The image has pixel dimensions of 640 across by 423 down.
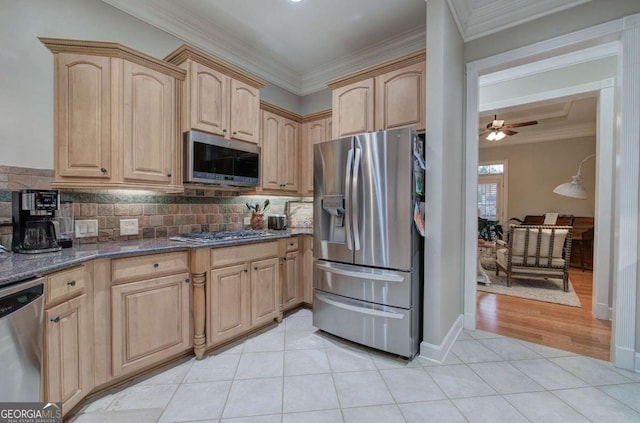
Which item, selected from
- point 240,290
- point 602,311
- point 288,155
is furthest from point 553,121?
point 240,290

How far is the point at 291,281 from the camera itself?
2.93 metres

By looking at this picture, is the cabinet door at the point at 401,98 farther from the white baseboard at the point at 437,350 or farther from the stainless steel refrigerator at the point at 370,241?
the white baseboard at the point at 437,350

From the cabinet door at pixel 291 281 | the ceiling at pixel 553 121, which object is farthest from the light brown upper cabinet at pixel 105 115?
the ceiling at pixel 553 121

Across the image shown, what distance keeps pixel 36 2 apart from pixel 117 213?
151cm

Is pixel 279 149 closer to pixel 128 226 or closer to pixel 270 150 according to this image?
pixel 270 150

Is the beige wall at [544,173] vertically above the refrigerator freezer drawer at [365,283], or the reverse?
the beige wall at [544,173]

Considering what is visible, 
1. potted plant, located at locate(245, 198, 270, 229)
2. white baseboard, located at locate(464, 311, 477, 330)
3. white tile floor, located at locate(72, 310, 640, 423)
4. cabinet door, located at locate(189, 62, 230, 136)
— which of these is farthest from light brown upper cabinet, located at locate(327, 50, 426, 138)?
white tile floor, located at locate(72, 310, 640, 423)

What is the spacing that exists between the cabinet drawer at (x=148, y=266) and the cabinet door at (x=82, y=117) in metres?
0.66

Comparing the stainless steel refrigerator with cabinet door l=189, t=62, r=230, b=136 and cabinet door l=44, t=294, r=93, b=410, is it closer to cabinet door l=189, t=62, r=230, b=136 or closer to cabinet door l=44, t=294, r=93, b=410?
cabinet door l=189, t=62, r=230, b=136

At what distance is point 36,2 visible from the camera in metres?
1.84

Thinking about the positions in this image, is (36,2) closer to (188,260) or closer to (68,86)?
(68,86)

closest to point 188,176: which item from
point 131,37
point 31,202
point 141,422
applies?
point 31,202

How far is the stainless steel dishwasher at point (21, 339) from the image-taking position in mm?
1071

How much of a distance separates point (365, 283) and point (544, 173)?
255 inches
